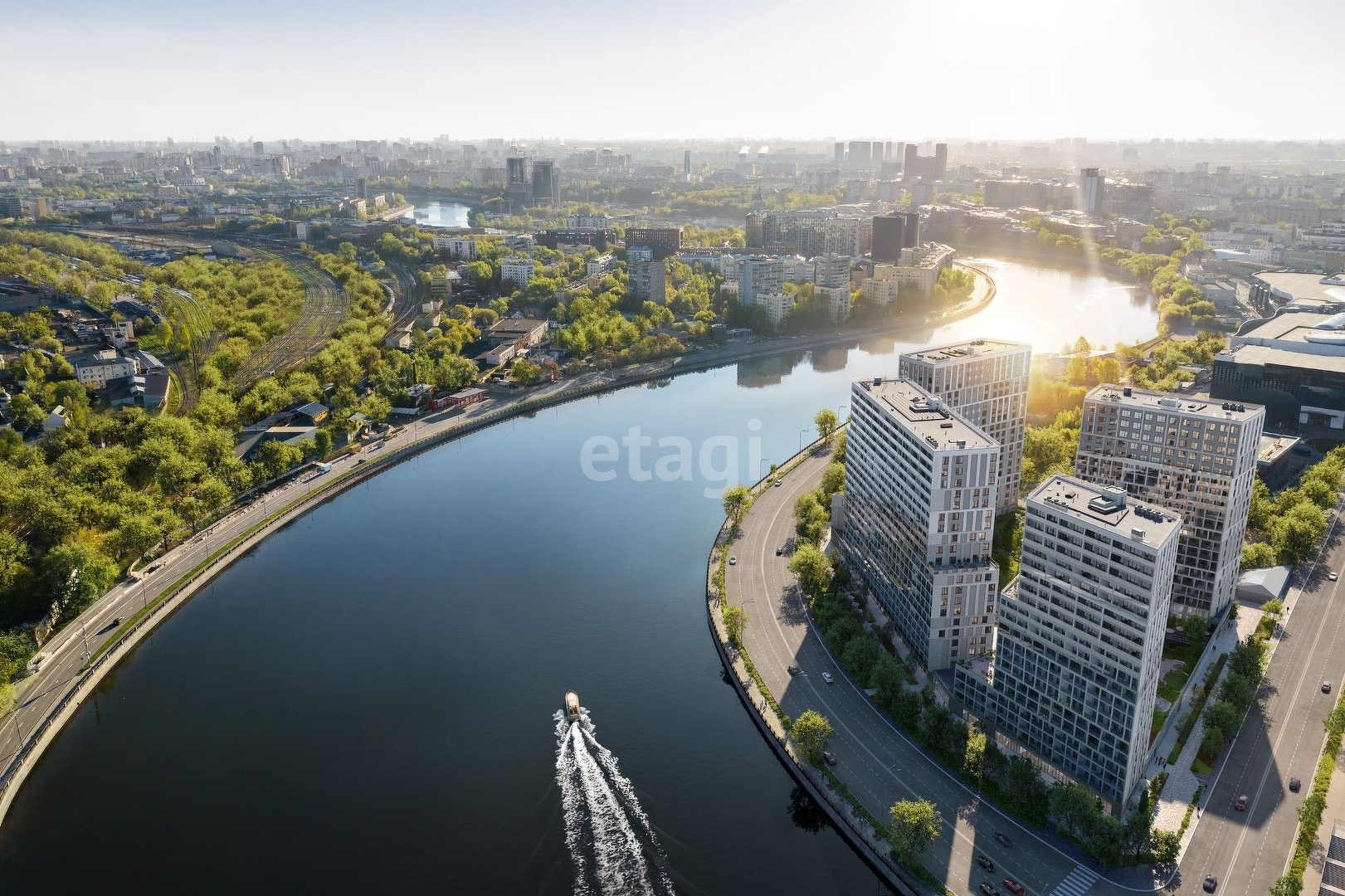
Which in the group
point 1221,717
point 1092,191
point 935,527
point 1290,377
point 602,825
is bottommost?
point 602,825

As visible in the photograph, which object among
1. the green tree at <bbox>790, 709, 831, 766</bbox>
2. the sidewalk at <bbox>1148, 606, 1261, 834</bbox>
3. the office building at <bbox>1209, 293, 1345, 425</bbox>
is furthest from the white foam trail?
the office building at <bbox>1209, 293, 1345, 425</bbox>

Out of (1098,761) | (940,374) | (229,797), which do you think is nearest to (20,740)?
(229,797)

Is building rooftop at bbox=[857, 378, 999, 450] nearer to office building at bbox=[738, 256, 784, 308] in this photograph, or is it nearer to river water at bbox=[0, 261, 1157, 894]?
river water at bbox=[0, 261, 1157, 894]

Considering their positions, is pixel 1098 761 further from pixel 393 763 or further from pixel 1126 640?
pixel 393 763

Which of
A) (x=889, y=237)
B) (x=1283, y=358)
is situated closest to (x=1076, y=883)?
(x=1283, y=358)

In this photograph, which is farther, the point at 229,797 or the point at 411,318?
the point at 411,318

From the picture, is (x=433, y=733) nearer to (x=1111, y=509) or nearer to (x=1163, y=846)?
(x=1163, y=846)

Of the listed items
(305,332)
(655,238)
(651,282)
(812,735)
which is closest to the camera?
(812,735)
